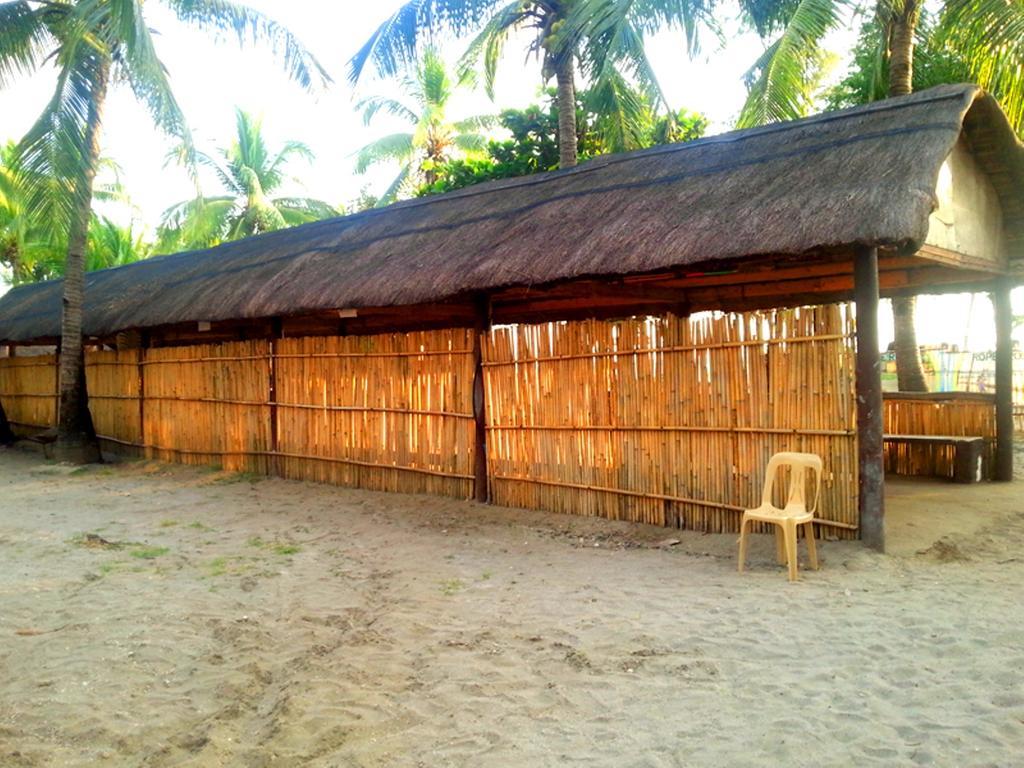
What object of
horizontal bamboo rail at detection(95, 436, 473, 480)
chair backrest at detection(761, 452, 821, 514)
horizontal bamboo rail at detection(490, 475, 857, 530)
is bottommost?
horizontal bamboo rail at detection(490, 475, 857, 530)

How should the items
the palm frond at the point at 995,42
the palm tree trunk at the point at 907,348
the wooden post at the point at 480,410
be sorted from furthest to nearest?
the palm tree trunk at the point at 907,348, the palm frond at the point at 995,42, the wooden post at the point at 480,410

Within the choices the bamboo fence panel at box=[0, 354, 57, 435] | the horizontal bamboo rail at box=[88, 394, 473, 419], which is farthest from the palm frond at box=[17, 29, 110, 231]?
the bamboo fence panel at box=[0, 354, 57, 435]

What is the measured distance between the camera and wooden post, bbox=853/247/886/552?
214 inches

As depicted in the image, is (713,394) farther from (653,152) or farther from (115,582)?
(115,582)

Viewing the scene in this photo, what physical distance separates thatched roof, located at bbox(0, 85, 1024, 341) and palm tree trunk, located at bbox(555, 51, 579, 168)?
11.8 ft

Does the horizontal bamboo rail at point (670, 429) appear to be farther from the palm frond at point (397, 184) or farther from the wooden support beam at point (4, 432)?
the palm frond at point (397, 184)

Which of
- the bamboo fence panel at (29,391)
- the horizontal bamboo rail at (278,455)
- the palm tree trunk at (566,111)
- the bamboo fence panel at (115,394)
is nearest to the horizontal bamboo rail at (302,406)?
the bamboo fence panel at (115,394)

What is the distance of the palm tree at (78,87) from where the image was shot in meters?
10.4

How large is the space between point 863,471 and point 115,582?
4.91 m

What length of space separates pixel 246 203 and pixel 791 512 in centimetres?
2398

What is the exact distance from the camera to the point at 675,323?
6.57 metres

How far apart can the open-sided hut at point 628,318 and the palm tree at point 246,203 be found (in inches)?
586

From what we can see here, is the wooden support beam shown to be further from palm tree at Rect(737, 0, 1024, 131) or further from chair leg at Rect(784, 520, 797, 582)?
chair leg at Rect(784, 520, 797, 582)

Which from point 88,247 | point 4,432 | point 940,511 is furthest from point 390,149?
point 940,511
